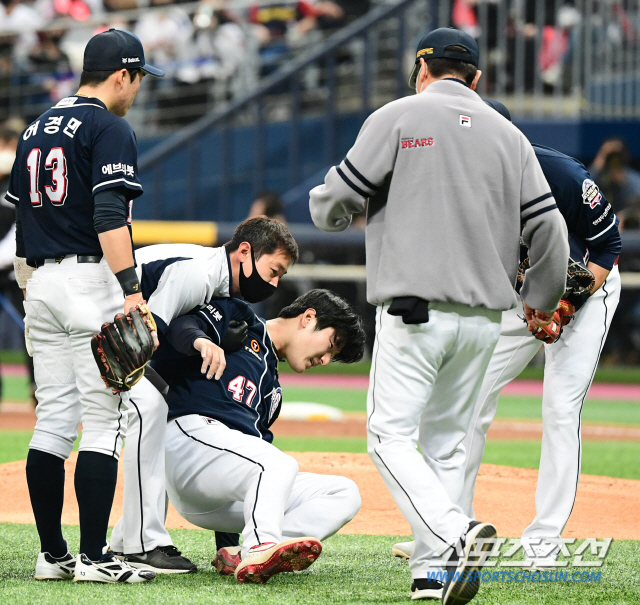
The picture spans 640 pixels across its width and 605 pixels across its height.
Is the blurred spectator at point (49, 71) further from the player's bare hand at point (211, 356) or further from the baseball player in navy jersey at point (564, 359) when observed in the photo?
the player's bare hand at point (211, 356)

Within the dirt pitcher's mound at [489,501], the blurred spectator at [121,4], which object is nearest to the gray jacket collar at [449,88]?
the dirt pitcher's mound at [489,501]

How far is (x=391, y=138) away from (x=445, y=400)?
2.94 ft

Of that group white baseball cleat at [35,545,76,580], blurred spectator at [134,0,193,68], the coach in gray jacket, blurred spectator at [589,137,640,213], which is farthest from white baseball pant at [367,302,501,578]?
blurred spectator at [134,0,193,68]

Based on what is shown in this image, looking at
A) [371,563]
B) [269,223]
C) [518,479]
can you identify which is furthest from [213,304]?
[518,479]

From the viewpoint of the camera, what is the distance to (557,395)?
4.23 m

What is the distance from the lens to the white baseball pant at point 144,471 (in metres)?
3.74

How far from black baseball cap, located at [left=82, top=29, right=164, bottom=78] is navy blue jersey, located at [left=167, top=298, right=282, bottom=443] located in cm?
93

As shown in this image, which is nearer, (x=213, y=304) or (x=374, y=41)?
(x=213, y=304)

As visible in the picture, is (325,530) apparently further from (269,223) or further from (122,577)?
(269,223)

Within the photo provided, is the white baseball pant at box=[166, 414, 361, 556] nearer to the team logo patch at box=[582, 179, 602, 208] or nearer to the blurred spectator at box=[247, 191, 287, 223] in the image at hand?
the team logo patch at box=[582, 179, 602, 208]

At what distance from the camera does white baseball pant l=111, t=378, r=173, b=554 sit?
3736 mm

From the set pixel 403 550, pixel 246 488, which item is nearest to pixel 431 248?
pixel 246 488

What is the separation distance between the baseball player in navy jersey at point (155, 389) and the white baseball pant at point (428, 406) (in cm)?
62

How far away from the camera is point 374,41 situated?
14422 mm
